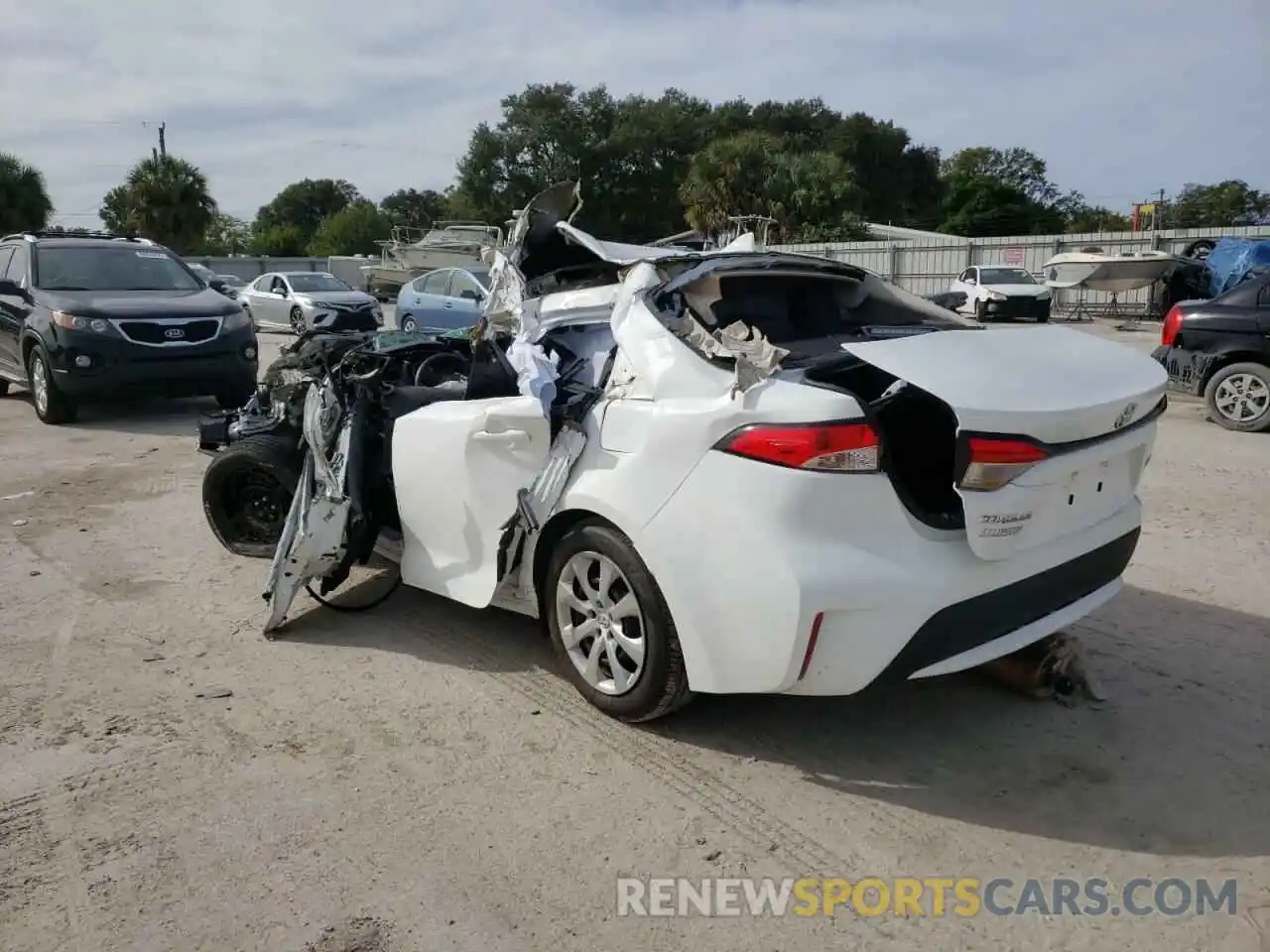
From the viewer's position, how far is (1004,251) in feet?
101

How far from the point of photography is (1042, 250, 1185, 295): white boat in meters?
23.2

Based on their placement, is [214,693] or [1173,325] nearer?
[214,693]

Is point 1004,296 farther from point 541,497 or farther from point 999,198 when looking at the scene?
point 999,198

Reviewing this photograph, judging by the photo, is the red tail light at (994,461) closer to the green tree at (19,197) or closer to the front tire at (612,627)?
the front tire at (612,627)

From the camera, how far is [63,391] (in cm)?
984

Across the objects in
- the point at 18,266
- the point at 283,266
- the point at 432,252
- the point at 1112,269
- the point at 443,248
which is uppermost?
the point at 443,248

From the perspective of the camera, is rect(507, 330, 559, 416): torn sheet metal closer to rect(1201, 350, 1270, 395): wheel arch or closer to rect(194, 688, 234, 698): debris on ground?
rect(194, 688, 234, 698): debris on ground

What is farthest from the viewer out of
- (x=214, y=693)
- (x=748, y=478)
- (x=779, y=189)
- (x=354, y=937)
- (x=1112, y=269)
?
(x=779, y=189)

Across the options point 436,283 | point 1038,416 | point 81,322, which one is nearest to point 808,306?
point 1038,416

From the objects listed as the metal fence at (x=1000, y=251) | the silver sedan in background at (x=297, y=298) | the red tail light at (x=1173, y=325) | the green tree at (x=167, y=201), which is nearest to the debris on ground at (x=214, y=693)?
the red tail light at (x=1173, y=325)

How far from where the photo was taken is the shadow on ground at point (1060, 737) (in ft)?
10.3

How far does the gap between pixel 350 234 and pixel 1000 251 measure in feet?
159

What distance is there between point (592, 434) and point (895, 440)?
1.06 m

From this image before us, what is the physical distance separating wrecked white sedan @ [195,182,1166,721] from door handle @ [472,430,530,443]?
13mm
